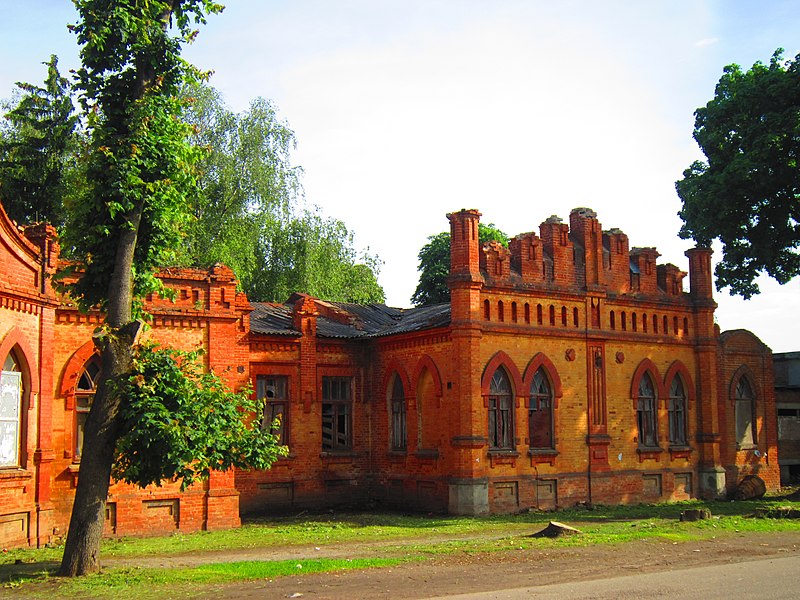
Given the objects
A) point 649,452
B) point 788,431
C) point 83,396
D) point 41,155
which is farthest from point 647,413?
point 41,155

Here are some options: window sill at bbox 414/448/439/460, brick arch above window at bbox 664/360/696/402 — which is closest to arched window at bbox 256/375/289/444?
window sill at bbox 414/448/439/460

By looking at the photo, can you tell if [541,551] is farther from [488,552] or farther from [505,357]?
[505,357]

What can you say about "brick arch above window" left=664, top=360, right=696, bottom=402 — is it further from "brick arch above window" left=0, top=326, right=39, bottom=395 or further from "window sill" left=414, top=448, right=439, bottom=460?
"brick arch above window" left=0, top=326, right=39, bottom=395

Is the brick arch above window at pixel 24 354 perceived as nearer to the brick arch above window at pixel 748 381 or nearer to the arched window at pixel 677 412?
the arched window at pixel 677 412

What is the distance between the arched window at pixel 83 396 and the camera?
18.7m

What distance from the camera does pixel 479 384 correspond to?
22.5 m

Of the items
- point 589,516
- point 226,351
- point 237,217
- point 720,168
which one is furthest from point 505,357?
point 237,217

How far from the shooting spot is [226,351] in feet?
66.1

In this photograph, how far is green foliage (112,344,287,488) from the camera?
12.7m

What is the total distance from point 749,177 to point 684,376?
6652 millimetres

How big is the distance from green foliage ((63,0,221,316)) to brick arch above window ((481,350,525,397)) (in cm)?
1059

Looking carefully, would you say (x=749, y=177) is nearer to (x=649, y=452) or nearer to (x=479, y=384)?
(x=649, y=452)

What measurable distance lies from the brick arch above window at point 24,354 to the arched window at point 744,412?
71.3 feet

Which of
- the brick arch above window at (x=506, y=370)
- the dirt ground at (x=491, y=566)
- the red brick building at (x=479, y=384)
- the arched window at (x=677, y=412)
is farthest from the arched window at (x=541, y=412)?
the dirt ground at (x=491, y=566)
